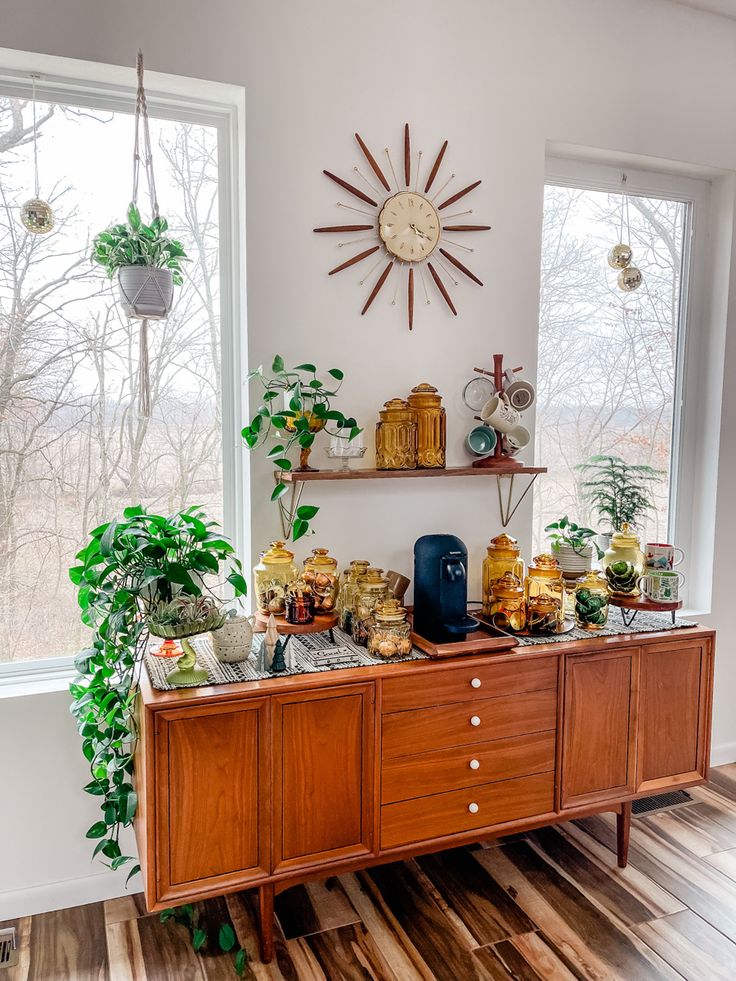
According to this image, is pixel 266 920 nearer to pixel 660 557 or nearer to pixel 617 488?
pixel 660 557

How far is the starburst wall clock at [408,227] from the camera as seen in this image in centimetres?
219

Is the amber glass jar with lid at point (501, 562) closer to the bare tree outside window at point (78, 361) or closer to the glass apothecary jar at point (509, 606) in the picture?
the glass apothecary jar at point (509, 606)

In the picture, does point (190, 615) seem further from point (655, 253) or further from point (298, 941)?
point (655, 253)

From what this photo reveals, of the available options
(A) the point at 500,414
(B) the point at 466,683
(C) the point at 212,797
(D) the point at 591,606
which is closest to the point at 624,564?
(D) the point at 591,606

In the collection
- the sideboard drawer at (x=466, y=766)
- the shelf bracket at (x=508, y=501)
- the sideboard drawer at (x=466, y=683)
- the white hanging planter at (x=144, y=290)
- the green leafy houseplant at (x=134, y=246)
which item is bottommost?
the sideboard drawer at (x=466, y=766)

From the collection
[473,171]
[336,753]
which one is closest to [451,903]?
[336,753]

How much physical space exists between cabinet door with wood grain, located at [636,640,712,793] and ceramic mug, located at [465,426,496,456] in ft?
2.51

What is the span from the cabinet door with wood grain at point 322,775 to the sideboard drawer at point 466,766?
81mm

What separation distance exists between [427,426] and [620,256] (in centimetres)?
106

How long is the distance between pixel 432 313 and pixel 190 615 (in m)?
1.20

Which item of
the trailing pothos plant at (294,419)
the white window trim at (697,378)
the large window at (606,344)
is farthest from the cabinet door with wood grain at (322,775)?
the white window trim at (697,378)

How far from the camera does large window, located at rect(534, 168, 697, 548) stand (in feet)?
Answer: 8.55

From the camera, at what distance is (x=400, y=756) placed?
1865 millimetres

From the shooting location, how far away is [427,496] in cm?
235
